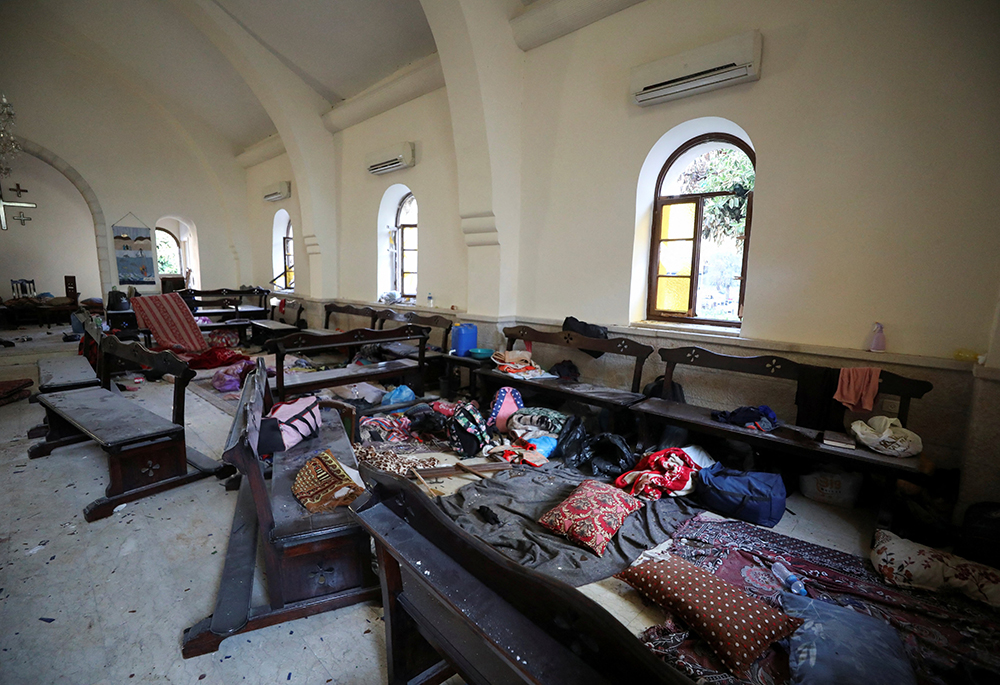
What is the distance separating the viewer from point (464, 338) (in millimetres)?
5477

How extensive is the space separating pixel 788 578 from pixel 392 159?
6.64 meters

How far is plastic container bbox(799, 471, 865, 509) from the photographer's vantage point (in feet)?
10.0

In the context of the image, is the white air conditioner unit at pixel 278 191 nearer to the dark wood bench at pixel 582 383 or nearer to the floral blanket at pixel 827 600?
the dark wood bench at pixel 582 383

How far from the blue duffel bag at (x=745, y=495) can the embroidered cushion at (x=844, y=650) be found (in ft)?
2.74

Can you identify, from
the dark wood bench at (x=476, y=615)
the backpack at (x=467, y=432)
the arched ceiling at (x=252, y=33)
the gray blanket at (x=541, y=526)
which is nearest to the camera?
the dark wood bench at (x=476, y=615)

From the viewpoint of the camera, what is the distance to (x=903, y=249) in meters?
3.17

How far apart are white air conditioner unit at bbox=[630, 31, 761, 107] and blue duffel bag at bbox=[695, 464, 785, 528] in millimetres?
3118

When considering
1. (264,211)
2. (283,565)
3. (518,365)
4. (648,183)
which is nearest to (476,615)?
(283,565)

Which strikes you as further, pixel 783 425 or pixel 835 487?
pixel 783 425

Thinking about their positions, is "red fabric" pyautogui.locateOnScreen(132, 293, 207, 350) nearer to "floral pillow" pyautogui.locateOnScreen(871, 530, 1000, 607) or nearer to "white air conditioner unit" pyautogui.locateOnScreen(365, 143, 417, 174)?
"white air conditioner unit" pyautogui.locateOnScreen(365, 143, 417, 174)

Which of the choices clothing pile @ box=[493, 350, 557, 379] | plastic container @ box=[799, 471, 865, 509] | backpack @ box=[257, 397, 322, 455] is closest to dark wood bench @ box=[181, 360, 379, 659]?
backpack @ box=[257, 397, 322, 455]

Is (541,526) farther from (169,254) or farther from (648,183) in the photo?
(169,254)

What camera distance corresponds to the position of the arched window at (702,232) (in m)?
4.15

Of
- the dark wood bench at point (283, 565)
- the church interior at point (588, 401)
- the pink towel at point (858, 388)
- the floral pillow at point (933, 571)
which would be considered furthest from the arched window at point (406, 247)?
the floral pillow at point (933, 571)
